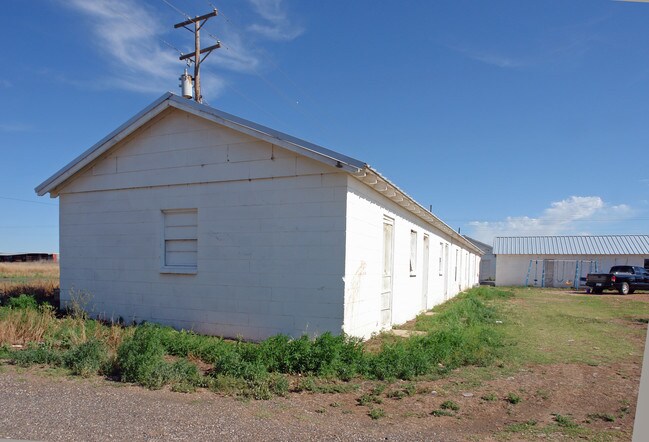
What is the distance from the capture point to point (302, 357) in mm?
6379

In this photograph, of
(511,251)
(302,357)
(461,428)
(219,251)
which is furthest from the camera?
(511,251)

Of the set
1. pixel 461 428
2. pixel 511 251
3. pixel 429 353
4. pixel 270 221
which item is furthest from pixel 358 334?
pixel 511 251

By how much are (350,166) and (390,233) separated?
3.69m

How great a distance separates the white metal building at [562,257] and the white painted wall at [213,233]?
101 ft

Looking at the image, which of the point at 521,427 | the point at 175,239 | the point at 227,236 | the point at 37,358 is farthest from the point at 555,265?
the point at 37,358

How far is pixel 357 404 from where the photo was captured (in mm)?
5164

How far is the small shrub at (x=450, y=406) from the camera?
4996 millimetres

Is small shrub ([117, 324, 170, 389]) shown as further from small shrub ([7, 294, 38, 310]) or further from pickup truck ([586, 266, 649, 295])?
pickup truck ([586, 266, 649, 295])

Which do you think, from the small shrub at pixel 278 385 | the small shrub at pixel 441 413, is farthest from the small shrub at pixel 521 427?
the small shrub at pixel 278 385

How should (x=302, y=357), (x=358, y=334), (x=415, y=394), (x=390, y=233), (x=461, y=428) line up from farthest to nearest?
(x=390, y=233) < (x=358, y=334) < (x=302, y=357) < (x=415, y=394) < (x=461, y=428)

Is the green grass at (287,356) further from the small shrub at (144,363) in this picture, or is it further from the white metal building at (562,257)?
the white metal building at (562,257)

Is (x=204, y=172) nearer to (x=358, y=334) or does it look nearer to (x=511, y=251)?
(x=358, y=334)

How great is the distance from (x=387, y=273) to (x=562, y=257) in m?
29.7

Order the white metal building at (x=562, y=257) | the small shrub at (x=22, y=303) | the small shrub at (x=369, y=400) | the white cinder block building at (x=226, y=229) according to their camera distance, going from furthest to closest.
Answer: the white metal building at (x=562, y=257)
the small shrub at (x=22, y=303)
the white cinder block building at (x=226, y=229)
the small shrub at (x=369, y=400)
